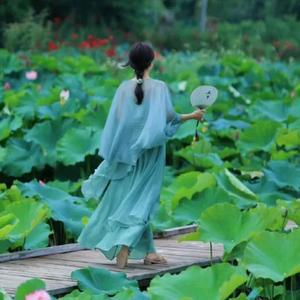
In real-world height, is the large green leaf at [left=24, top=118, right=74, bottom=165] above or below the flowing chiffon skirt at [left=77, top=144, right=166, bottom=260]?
below

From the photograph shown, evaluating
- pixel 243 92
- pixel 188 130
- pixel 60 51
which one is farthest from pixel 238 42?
pixel 188 130

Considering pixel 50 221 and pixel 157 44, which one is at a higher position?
pixel 50 221

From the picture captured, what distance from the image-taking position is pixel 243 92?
14.9 meters

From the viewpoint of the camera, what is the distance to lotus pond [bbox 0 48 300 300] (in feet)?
15.5

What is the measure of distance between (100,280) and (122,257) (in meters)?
0.81

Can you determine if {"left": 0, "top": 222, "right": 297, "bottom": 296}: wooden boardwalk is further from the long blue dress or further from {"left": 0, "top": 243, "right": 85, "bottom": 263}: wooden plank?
the long blue dress

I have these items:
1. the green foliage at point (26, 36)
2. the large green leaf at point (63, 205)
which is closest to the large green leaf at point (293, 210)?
the large green leaf at point (63, 205)

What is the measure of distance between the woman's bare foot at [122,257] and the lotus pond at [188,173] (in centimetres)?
53

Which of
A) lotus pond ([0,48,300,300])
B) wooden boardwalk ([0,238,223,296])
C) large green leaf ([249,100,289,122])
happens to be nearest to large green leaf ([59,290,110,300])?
lotus pond ([0,48,300,300])

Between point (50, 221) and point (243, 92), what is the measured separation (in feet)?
27.1

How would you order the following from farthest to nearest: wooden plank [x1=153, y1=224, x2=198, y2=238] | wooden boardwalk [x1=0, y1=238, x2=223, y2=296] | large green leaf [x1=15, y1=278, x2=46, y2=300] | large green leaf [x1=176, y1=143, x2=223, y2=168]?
large green leaf [x1=176, y1=143, x2=223, y2=168] → wooden plank [x1=153, y1=224, x2=198, y2=238] → wooden boardwalk [x1=0, y1=238, x2=223, y2=296] → large green leaf [x1=15, y1=278, x2=46, y2=300]

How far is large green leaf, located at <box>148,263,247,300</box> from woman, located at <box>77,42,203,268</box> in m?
1.13

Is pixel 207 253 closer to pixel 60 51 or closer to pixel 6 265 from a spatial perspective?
pixel 6 265

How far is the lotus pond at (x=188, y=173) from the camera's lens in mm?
4715
